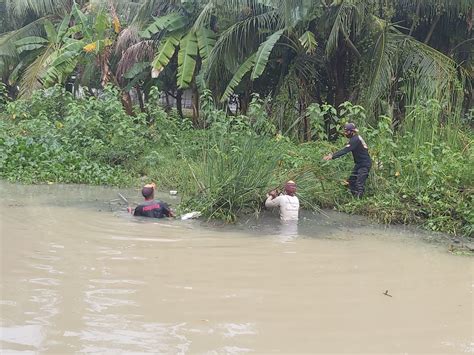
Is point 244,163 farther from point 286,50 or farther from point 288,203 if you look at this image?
point 286,50

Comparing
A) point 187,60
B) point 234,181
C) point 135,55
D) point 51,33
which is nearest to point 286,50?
point 187,60

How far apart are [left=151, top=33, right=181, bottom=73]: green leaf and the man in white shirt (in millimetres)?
7092

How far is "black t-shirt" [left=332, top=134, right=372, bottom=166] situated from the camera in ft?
28.6

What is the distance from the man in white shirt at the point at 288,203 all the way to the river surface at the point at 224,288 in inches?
11.5

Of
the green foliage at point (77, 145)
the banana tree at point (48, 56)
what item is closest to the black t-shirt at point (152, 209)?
the green foliage at point (77, 145)

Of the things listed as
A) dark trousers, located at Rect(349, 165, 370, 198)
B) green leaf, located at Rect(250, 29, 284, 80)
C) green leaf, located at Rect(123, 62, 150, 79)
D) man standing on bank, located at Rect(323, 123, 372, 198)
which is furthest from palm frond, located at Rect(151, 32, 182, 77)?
dark trousers, located at Rect(349, 165, 370, 198)

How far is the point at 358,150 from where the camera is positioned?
883 centimetres

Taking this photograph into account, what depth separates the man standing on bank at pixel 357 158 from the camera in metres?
8.74

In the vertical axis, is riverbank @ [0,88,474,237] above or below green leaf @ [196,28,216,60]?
below

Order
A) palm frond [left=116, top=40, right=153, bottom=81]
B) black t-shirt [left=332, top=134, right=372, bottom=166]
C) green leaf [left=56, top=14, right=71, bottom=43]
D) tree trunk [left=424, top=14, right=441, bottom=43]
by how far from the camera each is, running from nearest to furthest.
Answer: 1. black t-shirt [left=332, top=134, right=372, bottom=166]
2. tree trunk [left=424, top=14, right=441, bottom=43]
3. palm frond [left=116, top=40, right=153, bottom=81]
4. green leaf [left=56, top=14, right=71, bottom=43]

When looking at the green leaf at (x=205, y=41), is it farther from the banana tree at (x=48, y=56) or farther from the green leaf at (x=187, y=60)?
the banana tree at (x=48, y=56)

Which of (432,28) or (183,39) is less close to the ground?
(432,28)

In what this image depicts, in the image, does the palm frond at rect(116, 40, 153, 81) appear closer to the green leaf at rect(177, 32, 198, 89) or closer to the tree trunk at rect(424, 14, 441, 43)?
the green leaf at rect(177, 32, 198, 89)

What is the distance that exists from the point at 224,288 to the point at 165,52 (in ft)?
33.6
